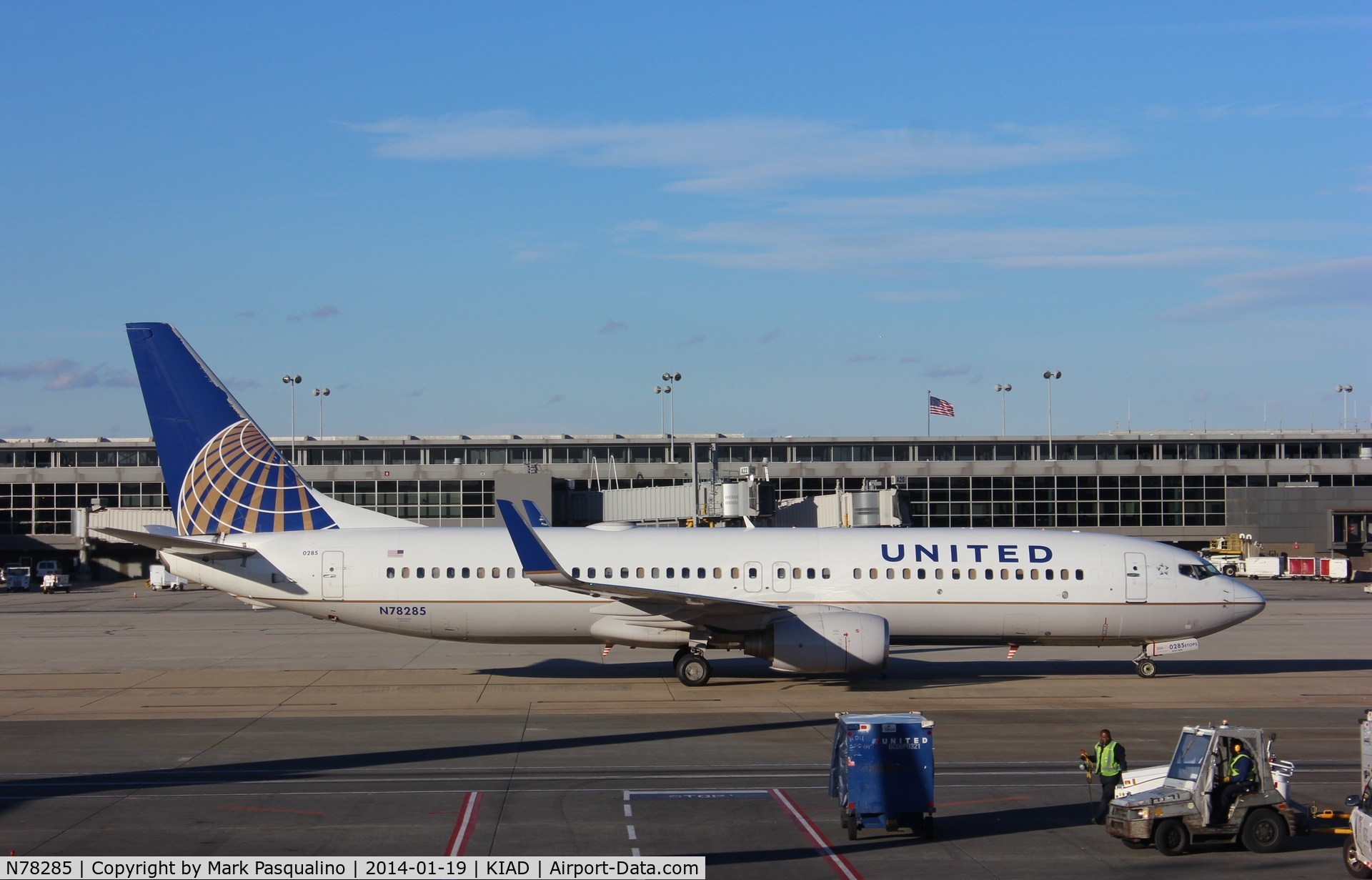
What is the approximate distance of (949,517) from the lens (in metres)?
80.1

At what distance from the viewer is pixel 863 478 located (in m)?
80.8

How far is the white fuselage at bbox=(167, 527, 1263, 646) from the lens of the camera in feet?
94.6

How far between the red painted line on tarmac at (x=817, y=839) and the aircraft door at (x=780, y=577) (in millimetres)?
11405

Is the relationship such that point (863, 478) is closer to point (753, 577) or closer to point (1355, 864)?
point (753, 577)

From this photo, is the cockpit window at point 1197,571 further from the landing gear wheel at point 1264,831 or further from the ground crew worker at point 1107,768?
the landing gear wheel at point 1264,831

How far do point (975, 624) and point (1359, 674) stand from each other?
1115cm

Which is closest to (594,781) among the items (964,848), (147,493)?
(964,848)

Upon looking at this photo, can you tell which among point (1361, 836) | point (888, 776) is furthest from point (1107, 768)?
point (1361, 836)

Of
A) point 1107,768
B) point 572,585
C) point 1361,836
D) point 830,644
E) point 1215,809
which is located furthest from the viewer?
point 830,644

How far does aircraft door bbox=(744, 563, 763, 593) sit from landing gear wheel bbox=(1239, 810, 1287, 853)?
15.5 metres

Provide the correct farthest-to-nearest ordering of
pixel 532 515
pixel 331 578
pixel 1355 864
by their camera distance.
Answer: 1. pixel 532 515
2. pixel 331 578
3. pixel 1355 864

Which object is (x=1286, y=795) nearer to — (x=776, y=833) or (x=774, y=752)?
(x=776, y=833)

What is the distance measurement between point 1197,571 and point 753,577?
1150 centimetres

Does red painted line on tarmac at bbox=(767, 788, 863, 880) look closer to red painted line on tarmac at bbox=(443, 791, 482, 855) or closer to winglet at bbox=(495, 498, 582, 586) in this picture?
red painted line on tarmac at bbox=(443, 791, 482, 855)
